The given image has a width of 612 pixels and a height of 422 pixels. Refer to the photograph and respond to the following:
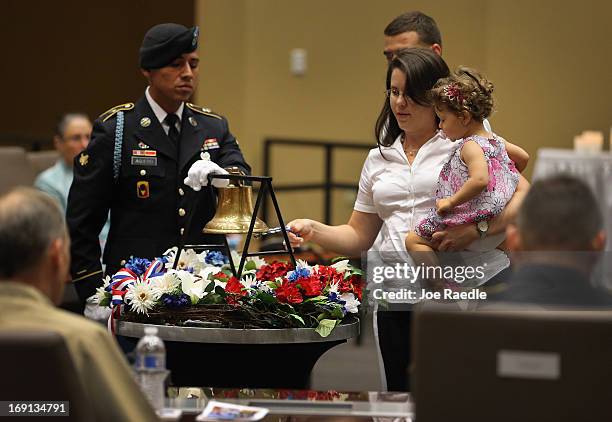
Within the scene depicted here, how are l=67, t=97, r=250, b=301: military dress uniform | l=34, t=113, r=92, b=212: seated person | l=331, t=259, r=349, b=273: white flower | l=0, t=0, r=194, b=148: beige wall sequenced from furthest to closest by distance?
l=0, t=0, r=194, b=148: beige wall < l=34, t=113, r=92, b=212: seated person < l=67, t=97, r=250, b=301: military dress uniform < l=331, t=259, r=349, b=273: white flower

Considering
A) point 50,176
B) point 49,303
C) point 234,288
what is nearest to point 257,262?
point 234,288

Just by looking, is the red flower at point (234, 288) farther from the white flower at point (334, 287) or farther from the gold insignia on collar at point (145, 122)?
the gold insignia on collar at point (145, 122)

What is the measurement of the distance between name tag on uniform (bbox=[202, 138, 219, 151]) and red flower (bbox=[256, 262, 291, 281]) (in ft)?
2.41

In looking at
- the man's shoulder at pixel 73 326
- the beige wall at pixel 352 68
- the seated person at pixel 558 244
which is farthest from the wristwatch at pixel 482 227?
the beige wall at pixel 352 68

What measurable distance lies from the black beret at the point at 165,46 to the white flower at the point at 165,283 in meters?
1.03

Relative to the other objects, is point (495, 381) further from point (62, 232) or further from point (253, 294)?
point (253, 294)

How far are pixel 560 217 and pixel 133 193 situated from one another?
2.19 meters

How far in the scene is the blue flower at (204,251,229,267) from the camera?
12.0 ft

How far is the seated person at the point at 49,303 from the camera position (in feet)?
6.68

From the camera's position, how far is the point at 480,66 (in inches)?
337

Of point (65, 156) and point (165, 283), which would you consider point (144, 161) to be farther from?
point (65, 156)

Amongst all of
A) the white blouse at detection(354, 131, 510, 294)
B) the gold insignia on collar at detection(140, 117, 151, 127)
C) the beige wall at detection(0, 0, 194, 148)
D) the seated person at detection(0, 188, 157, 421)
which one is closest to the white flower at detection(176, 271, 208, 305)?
the white blouse at detection(354, 131, 510, 294)

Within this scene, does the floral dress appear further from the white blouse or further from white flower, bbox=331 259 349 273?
white flower, bbox=331 259 349 273

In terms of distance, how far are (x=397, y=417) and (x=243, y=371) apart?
789 mm
